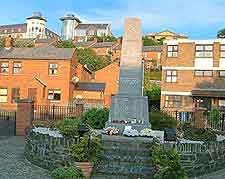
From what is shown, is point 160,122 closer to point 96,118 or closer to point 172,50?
point 96,118

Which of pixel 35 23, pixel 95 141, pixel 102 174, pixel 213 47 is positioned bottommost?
pixel 102 174

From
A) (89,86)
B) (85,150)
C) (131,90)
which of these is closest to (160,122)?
(131,90)

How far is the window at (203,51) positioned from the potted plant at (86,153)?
29669 mm

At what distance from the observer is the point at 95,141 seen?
32.6 ft

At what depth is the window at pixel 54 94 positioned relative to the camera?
139ft

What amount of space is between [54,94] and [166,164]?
34.8 m

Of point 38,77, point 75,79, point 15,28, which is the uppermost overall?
point 15,28

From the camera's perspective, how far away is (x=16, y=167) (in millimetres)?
10844

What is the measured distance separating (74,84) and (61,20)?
363 ft

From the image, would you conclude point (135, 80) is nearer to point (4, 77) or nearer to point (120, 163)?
point (120, 163)

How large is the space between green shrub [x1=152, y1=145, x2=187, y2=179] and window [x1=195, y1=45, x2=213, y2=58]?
95.5 feet

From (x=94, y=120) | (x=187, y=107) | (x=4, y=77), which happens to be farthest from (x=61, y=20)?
(x=94, y=120)

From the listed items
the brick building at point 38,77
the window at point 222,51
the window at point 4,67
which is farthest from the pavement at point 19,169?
the window at point 4,67

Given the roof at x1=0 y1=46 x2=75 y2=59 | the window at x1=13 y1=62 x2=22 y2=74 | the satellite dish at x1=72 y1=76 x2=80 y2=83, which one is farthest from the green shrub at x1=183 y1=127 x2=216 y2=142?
the window at x1=13 y1=62 x2=22 y2=74
